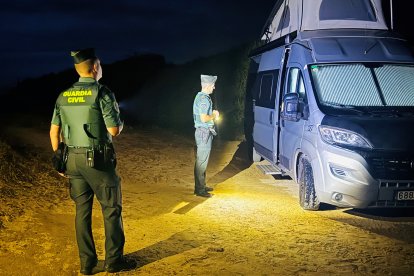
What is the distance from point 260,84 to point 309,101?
3.44m

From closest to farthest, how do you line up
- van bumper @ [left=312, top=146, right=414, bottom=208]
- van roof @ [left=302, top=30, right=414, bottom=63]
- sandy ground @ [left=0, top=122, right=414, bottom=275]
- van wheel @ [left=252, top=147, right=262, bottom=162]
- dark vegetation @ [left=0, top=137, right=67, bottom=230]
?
sandy ground @ [left=0, top=122, right=414, bottom=275] → van bumper @ [left=312, top=146, right=414, bottom=208] → dark vegetation @ [left=0, top=137, right=67, bottom=230] → van roof @ [left=302, top=30, right=414, bottom=63] → van wheel @ [left=252, top=147, right=262, bottom=162]

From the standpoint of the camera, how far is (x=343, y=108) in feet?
19.9

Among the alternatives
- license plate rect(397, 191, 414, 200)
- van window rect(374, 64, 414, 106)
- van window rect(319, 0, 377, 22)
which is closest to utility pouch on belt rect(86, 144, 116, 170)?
license plate rect(397, 191, 414, 200)

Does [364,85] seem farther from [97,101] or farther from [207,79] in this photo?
[97,101]

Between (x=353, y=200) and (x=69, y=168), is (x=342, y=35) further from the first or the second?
(x=69, y=168)

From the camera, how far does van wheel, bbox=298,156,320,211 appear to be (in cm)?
639

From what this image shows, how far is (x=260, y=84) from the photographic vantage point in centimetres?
969

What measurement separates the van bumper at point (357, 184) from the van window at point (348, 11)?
109 inches

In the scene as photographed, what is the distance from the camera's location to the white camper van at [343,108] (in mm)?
5582

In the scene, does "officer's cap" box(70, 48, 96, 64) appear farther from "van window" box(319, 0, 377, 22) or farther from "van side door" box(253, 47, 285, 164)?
"van window" box(319, 0, 377, 22)

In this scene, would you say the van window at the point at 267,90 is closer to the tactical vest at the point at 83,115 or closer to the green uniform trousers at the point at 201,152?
the green uniform trousers at the point at 201,152

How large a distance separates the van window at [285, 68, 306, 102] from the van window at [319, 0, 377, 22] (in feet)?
3.44

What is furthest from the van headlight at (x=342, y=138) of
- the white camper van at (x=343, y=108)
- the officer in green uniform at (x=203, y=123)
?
the officer in green uniform at (x=203, y=123)

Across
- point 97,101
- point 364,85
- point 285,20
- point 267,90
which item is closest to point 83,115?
point 97,101
